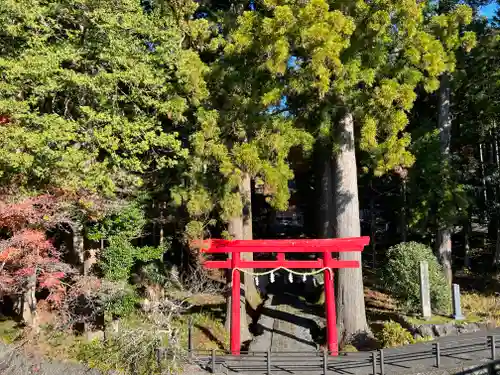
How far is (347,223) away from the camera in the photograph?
12172 mm

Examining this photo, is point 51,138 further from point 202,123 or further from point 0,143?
point 202,123

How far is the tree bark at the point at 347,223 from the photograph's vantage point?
39.7 feet

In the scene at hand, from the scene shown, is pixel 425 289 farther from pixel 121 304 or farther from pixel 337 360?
pixel 121 304

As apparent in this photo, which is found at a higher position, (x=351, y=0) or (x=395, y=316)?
(x=351, y=0)

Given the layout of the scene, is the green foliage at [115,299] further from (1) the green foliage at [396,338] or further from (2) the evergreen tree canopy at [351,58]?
(1) the green foliage at [396,338]

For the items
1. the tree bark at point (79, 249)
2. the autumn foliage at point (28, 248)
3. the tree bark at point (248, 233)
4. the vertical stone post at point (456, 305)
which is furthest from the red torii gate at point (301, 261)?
the tree bark at point (79, 249)

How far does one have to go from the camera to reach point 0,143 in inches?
349

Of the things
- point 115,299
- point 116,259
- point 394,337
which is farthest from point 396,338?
point 116,259

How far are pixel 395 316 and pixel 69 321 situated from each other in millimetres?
9076

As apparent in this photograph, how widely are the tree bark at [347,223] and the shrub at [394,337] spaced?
97cm

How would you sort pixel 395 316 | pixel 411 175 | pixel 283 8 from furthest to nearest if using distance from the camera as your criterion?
pixel 411 175, pixel 395 316, pixel 283 8

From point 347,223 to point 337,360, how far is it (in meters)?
3.95

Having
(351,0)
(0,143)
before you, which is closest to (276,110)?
(351,0)

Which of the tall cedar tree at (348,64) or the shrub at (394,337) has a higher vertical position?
the tall cedar tree at (348,64)
